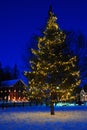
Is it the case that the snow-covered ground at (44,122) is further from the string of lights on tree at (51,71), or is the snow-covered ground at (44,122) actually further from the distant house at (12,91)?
the distant house at (12,91)

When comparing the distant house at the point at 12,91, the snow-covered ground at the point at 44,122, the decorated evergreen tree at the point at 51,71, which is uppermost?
the distant house at the point at 12,91

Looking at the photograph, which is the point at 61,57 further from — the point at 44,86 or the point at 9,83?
the point at 9,83

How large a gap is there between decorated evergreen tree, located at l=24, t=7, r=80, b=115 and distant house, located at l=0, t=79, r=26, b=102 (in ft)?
241

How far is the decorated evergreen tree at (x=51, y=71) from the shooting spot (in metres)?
39.9

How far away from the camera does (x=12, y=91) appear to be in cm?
11550

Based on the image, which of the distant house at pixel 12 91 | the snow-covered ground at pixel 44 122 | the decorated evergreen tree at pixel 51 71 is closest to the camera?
the snow-covered ground at pixel 44 122

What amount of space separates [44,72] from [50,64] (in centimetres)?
102

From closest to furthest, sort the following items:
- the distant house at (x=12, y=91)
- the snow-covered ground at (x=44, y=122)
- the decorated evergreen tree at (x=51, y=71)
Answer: the snow-covered ground at (x=44, y=122) → the decorated evergreen tree at (x=51, y=71) → the distant house at (x=12, y=91)

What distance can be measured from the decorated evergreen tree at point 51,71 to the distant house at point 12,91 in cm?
7351

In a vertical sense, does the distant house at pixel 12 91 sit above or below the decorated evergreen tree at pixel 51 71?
above

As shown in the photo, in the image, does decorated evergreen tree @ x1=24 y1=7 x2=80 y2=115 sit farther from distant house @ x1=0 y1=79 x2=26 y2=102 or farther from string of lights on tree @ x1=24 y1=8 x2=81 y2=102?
distant house @ x1=0 y1=79 x2=26 y2=102

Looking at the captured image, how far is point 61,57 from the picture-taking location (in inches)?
1596

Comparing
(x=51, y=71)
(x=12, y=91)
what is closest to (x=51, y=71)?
(x=51, y=71)

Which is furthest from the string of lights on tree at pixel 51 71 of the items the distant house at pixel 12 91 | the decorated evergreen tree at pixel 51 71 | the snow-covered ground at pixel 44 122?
the distant house at pixel 12 91
